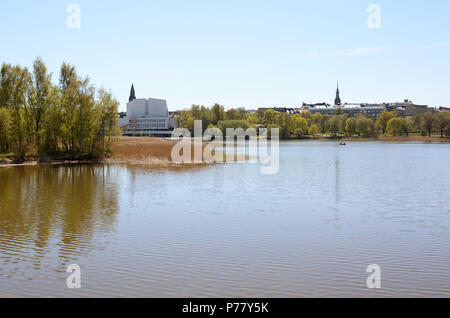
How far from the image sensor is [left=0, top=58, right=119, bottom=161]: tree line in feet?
182

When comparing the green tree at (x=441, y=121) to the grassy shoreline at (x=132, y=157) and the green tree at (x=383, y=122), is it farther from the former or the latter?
the grassy shoreline at (x=132, y=157)

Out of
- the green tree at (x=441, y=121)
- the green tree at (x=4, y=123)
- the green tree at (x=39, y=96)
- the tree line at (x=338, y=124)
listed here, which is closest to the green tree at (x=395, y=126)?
the tree line at (x=338, y=124)

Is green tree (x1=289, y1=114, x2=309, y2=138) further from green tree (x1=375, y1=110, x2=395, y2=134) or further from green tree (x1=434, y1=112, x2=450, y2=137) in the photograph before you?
green tree (x1=434, y1=112, x2=450, y2=137)

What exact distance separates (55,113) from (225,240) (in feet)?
156

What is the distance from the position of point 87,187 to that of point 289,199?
15.4 meters

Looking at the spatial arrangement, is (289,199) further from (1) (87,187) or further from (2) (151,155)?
(2) (151,155)

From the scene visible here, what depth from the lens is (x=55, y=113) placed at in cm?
5625

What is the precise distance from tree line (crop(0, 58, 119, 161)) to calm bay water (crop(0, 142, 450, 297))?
26.9 metres

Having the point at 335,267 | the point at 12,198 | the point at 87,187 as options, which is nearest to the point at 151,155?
the point at 87,187

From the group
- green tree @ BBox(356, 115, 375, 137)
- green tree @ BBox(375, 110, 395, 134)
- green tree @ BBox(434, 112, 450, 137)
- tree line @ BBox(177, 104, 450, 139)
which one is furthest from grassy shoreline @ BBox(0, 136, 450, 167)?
green tree @ BBox(375, 110, 395, 134)

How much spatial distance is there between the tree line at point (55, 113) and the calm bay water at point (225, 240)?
26.9m
